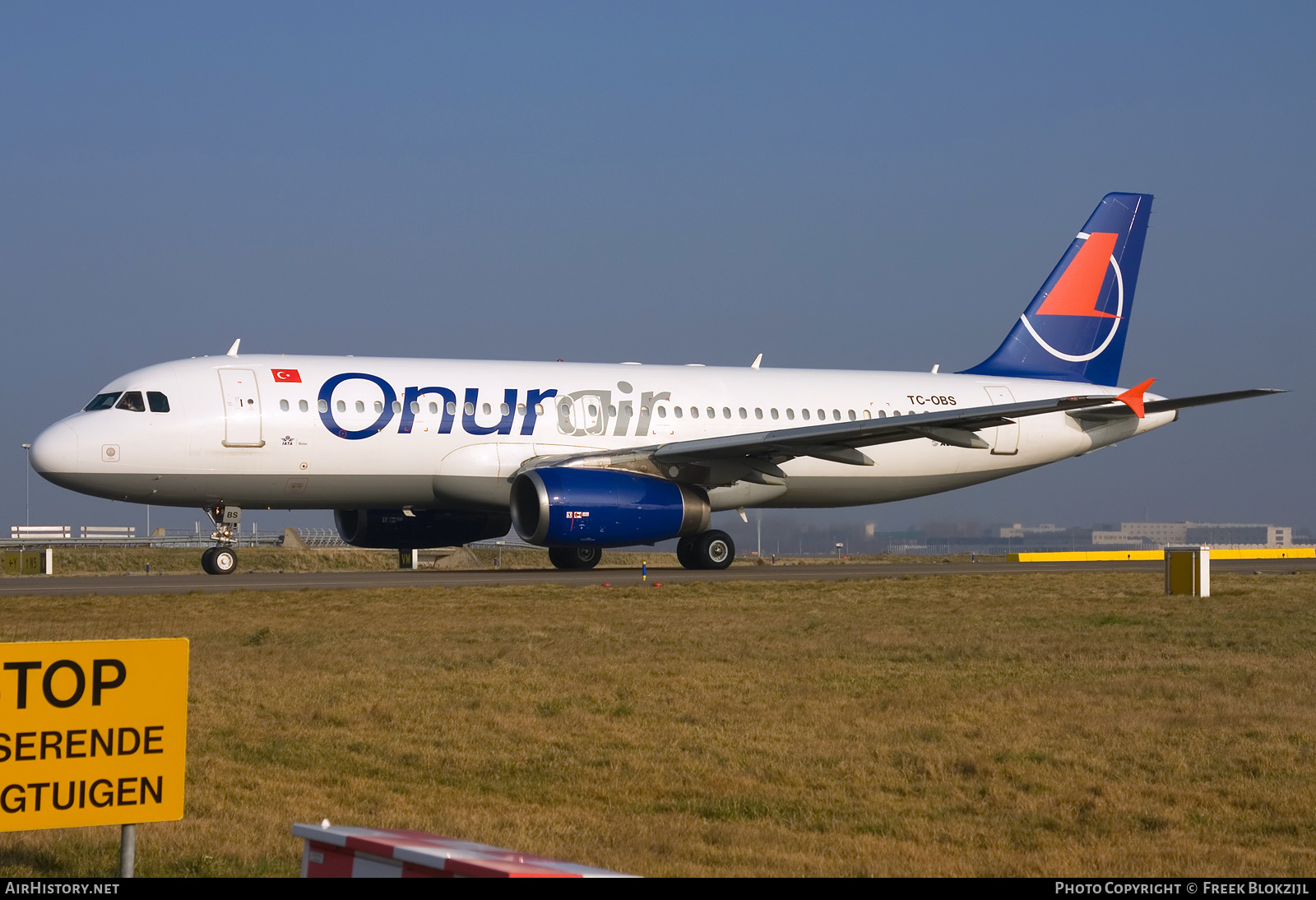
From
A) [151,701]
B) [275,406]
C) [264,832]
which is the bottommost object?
[264,832]

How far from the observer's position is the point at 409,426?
24703mm

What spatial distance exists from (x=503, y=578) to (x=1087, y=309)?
16.0m

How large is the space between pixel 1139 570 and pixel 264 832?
22272 mm

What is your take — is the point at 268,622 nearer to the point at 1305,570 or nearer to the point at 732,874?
the point at 732,874

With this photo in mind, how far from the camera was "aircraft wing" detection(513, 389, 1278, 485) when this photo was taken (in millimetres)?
24562

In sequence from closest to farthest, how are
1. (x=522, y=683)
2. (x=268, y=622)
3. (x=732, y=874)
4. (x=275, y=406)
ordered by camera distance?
(x=732, y=874)
(x=522, y=683)
(x=268, y=622)
(x=275, y=406)

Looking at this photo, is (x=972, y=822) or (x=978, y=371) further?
(x=978, y=371)

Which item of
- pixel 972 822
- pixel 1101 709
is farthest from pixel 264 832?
pixel 1101 709

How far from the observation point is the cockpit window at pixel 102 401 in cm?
2391

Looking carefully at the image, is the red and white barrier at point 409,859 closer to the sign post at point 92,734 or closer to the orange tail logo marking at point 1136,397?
the sign post at point 92,734

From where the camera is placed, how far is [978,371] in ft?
105

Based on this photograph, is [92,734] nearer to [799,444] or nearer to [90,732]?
[90,732]

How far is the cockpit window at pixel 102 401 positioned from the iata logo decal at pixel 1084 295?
19.8 m

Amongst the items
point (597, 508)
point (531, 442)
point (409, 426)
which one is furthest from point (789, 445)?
point (409, 426)
